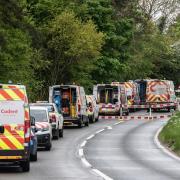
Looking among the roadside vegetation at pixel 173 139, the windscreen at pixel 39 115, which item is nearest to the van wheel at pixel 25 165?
the roadside vegetation at pixel 173 139

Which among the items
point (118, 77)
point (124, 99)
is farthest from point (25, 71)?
point (118, 77)

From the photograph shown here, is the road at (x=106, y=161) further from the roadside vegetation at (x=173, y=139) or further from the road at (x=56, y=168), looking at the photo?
the roadside vegetation at (x=173, y=139)

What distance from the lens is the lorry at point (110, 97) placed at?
5875 cm

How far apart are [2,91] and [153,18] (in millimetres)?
85781

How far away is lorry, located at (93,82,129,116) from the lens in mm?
58750

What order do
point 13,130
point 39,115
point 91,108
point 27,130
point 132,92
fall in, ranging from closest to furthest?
point 13,130 → point 27,130 → point 39,115 → point 91,108 → point 132,92

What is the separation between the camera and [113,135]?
126 feet

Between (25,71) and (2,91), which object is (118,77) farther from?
(2,91)

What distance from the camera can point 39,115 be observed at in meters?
29.3

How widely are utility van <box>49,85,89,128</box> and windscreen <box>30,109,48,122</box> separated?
14.9m

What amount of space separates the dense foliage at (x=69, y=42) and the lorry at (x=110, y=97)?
2.78 meters

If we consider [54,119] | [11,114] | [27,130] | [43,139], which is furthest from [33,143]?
[54,119]

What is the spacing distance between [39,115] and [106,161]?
639 centimetres

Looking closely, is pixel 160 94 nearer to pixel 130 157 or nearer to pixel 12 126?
pixel 130 157
